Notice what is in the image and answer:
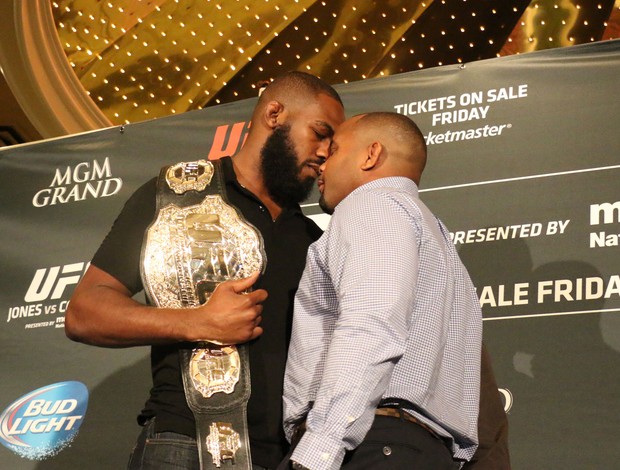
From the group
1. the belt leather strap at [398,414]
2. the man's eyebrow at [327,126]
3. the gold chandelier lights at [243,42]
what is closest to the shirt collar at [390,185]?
the belt leather strap at [398,414]

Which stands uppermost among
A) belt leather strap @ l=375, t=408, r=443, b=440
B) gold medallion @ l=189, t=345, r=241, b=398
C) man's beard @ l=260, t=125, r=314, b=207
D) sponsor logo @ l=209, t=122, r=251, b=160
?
sponsor logo @ l=209, t=122, r=251, b=160

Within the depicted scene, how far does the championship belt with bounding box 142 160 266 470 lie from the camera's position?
75.0 inches

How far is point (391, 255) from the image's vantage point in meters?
1.60

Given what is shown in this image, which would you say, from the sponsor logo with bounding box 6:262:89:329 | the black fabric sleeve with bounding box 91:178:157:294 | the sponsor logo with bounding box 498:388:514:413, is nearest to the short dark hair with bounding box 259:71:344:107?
the black fabric sleeve with bounding box 91:178:157:294

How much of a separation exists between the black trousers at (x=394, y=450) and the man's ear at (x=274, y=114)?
964mm

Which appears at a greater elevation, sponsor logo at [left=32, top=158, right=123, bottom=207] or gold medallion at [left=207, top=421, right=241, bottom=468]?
sponsor logo at [left=32, top=158, right=123, bottom=207]

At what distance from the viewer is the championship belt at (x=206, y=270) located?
190 cm

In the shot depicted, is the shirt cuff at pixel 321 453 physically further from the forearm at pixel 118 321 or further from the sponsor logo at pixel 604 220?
the sponsor logo at pixel 604 220

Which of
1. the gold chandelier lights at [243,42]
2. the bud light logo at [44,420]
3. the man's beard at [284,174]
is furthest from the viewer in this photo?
the gold chandelier lights at [243,42]

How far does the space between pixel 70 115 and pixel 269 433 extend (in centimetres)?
263

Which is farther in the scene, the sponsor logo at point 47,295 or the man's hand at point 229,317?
the sponsor logo at point 47,295

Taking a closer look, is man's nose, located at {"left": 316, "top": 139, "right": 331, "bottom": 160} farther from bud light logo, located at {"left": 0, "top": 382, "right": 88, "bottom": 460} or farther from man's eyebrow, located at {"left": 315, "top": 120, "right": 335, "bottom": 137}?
bud light logo, located at {"left": 0, "top": 382, "right": 88, "bottom": 460}

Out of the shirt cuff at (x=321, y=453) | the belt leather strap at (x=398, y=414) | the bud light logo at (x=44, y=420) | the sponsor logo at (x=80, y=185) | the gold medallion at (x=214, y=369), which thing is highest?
the sponsor logo at (x=80, y=185)

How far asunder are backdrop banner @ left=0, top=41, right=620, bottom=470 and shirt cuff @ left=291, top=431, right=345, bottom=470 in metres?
1.07
